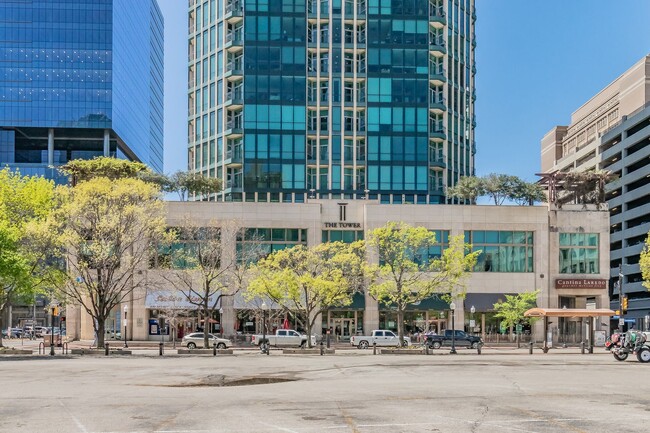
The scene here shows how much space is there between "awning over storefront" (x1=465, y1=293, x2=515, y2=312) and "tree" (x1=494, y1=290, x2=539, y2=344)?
4.14 feet

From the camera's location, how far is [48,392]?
25.9 meters

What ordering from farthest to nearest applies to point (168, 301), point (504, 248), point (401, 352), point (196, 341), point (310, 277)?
point (504, 248) → point (168, 301) → point (310, 277) → point (196, 341) → point (401, 352)

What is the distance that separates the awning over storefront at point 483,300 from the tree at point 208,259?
22151 mm

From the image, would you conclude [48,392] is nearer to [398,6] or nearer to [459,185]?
[459,185]

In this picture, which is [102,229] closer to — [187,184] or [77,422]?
[187,184]

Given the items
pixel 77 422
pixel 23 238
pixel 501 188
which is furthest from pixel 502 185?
pixel 77 422

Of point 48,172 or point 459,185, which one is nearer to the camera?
point 459,185

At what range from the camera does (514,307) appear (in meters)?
79.1

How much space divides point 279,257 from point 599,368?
33.9m

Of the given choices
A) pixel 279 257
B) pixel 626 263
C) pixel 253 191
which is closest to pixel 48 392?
pixel 279 257

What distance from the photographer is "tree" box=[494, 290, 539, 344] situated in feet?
258

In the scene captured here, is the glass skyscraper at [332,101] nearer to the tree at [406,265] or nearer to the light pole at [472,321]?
the light pole at [472,321]

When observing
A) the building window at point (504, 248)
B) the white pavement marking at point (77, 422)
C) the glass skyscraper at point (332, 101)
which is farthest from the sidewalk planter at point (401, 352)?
the glass skyscraper at point (332, 101)

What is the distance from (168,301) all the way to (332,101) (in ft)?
126
